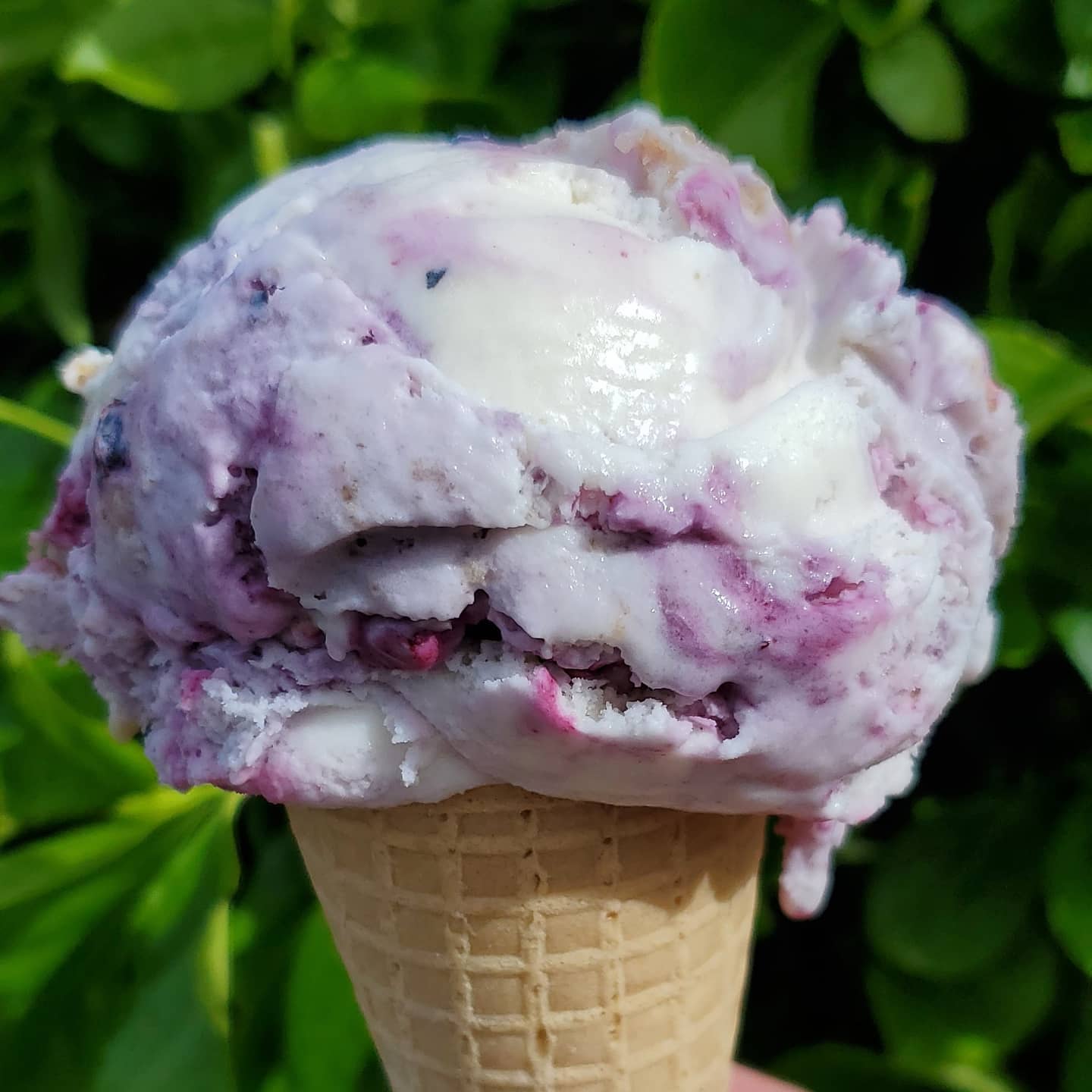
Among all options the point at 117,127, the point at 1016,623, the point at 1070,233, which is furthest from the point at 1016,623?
the point at 117,127

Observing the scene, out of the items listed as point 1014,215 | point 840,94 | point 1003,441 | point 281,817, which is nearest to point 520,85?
point 840,94

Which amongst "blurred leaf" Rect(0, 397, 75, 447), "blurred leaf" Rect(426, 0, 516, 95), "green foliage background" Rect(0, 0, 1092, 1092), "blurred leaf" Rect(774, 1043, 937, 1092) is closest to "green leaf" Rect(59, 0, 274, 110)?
"green foliage background" Rect(0, 0, 1092, 1092)

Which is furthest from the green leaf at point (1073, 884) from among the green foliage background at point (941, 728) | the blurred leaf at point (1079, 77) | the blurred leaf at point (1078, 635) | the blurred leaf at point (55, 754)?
the blurred leaf at point (55, 754)

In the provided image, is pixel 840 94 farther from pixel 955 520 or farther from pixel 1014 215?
pixel 955 520

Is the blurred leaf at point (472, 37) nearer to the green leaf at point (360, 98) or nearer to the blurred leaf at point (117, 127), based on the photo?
the green leaf at point (360, 98)

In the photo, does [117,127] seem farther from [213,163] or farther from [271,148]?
[271,148]

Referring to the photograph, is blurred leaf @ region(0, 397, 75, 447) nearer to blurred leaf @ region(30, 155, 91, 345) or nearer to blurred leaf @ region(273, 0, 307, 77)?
blurred leaf @ region(30, 155, 91, 345)
